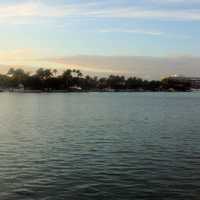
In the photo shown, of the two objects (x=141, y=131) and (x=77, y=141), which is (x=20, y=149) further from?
(x=141, y=131)

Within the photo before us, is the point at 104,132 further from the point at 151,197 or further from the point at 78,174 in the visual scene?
the point at 151,197

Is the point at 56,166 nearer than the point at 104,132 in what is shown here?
Yes

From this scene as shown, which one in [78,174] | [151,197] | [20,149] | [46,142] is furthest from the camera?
[46,142]

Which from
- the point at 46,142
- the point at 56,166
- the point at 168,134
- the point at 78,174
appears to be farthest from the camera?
the point at 168,134

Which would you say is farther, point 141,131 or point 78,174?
point 141,131

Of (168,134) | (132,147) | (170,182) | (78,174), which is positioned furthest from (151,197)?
(168,134)

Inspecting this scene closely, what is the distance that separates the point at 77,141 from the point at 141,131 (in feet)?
40.9

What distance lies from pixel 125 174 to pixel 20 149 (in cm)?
1300

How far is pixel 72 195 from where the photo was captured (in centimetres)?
2433

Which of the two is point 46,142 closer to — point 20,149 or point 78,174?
point 20,149

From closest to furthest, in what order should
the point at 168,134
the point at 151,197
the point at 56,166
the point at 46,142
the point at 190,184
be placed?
1. the point at 151,197
2. the point at 190,184
3. the point at 56,166
4. the point at 46,142
5. the point at 168,134

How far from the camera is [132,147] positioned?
1583 inches

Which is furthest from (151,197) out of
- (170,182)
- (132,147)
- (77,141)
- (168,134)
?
(168,134)

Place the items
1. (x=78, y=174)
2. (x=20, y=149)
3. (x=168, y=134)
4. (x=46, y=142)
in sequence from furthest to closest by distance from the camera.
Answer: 1. (x=168, y=134)
2. (x=46, y=142)
3. (x=20, y=149)
4. (x=78, y=174)
